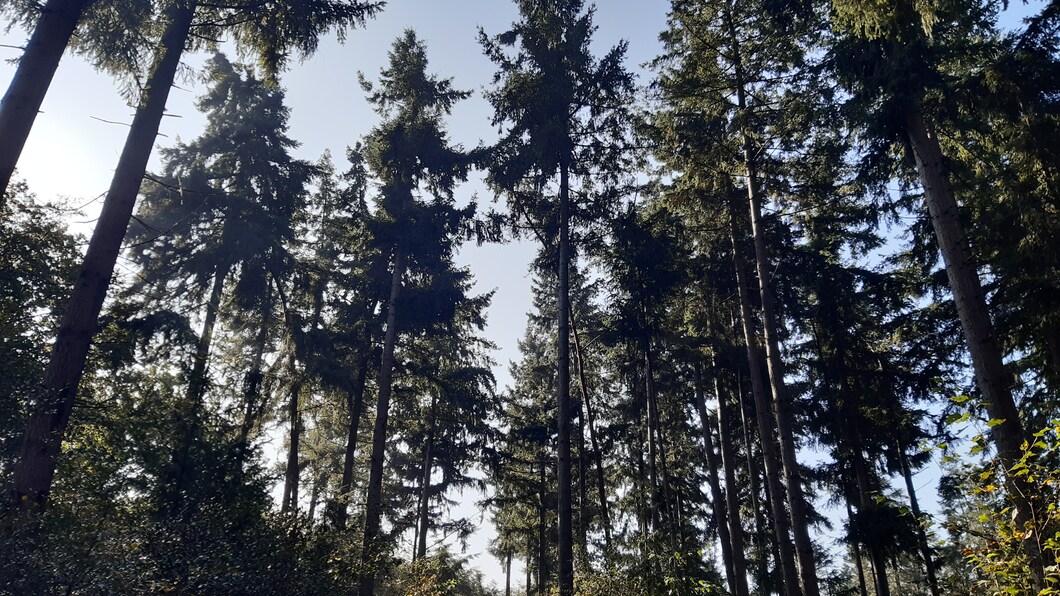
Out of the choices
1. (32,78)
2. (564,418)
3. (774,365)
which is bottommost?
(564,418)

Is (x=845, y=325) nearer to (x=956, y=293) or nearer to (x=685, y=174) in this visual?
(x=685, y=174)

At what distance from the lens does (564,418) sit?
16.3 metres

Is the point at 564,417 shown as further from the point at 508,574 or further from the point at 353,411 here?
the point at 508,574

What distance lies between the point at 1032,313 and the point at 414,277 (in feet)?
58.7

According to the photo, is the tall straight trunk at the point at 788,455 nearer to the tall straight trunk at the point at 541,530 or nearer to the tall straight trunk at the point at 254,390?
the tall straight trunk at the point at 254,390

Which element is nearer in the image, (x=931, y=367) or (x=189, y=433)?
(x=189, y=433)

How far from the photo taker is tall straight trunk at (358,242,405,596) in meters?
13.5

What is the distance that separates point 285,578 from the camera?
9281mm

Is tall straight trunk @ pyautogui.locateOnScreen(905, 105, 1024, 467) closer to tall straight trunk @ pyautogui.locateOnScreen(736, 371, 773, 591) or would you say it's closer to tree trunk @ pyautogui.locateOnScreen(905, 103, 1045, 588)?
tree trunk @ pyautogui.locateOnScreen(905, 103, 1045, 588)

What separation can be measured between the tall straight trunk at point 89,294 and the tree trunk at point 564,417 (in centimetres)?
1040

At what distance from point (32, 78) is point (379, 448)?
12446 mm

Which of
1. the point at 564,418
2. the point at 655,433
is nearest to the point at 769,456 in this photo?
the point at 564,418

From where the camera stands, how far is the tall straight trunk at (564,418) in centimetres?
1487

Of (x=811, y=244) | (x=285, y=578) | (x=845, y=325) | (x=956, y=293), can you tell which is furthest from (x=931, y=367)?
(x=285, y=578)
